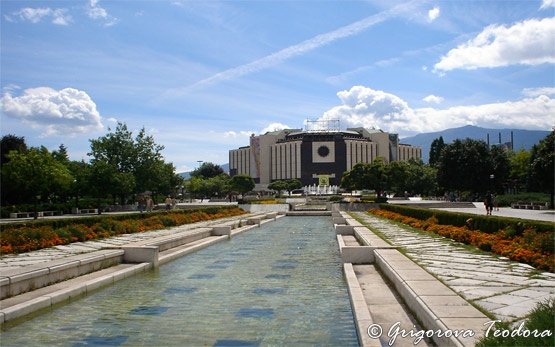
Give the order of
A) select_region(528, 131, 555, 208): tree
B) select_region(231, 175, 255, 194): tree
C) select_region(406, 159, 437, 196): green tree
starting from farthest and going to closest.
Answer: select_region(231, 175, 255, 194): tree → select_region(406, 159, 437, 196): green tree → select_region(528, 131, 555, 208): tree

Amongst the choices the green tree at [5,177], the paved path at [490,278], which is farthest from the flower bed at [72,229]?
the green tree at [5,177]

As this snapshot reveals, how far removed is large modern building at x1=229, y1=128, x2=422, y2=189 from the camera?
144 meters

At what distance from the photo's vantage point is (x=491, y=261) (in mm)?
11180

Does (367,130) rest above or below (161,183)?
above

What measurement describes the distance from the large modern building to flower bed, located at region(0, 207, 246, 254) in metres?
113

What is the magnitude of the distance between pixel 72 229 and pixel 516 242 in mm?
13630

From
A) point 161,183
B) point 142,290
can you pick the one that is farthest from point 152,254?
point 161,183

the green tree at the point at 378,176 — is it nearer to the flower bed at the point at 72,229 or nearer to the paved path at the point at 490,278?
the flower bed at the point at 72,229

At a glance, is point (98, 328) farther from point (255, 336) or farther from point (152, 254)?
point (152, 254)

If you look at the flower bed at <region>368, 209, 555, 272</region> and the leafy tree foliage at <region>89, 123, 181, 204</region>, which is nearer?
the flower bed at <region>368, 209, 555, 272</region>

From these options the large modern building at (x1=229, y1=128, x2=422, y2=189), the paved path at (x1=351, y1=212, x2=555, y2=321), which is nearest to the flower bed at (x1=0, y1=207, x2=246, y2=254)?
the paved path at (x1=351, y1=212, x2=555, y2=321)

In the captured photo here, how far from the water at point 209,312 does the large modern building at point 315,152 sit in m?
125

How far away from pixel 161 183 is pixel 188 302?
49931 mm

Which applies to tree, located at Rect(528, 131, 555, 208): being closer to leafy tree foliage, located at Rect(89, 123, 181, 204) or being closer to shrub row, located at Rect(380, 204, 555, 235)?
shrub row, located at Rect(380, 204, 555, 235)
